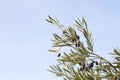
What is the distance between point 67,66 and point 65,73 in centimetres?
16

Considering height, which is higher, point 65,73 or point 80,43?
point 80,43

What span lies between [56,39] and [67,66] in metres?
0.68

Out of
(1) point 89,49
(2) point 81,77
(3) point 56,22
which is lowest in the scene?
(2) point 81,77

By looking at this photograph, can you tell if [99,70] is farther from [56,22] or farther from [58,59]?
[56,22]

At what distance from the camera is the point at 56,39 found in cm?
807

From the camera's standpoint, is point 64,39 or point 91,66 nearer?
point 91,66

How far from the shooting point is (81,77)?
23.4 ft

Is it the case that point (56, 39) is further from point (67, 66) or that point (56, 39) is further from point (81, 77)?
point (81, 77)

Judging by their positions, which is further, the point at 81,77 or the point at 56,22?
the point at 56,22

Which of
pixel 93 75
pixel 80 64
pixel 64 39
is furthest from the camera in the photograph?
pixel 64 39

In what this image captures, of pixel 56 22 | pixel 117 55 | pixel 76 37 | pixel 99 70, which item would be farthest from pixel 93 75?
pixel 56 22

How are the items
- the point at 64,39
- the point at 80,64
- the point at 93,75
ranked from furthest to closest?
the point at 64,39 < the point at 80,64 < the point at 93,75

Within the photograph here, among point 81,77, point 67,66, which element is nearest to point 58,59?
point 67,66

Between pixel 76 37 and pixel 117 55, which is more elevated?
pixel 76 37
